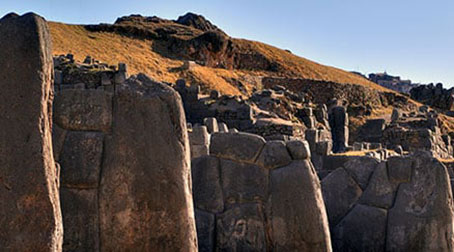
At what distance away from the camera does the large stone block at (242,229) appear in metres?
6.44

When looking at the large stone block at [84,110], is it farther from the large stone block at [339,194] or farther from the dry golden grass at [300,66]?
the dry golden grass at [300,66]

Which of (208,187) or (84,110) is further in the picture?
(208,187)

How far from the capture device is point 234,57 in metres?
72.1

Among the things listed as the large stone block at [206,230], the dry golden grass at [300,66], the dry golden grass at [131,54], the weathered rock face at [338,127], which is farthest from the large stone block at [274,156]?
the dry golden grass at [300,66]

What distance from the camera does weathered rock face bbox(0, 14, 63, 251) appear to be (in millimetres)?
3953

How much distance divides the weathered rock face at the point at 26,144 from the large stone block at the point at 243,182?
275cm

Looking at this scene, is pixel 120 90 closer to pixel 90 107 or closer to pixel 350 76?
pixel 90 107

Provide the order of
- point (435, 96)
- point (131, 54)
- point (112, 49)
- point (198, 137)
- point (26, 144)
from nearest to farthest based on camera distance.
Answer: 1. point (26, 144)
2. point (198, 137)
3. point (131, 54)
4. point (112, 49)
5. point (435, 96)

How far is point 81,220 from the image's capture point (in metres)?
4.88

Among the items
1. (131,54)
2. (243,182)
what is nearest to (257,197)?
(243,182)

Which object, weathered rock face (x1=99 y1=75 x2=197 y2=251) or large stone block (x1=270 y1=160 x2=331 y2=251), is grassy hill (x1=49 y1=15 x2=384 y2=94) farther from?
weathered rock face (x1=99 y1=75 x2=197 y2=251)

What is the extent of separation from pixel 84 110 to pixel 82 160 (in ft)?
1.47

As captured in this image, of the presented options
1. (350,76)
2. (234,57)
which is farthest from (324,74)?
(234,57)

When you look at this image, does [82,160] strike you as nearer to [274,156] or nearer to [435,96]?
[274,156]
